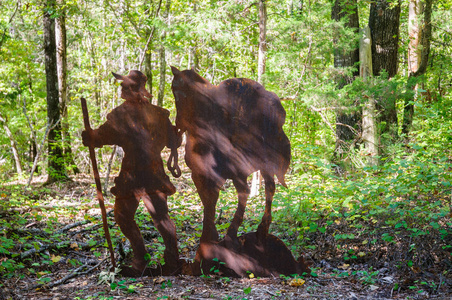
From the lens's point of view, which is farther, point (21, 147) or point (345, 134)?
point (21, 147)

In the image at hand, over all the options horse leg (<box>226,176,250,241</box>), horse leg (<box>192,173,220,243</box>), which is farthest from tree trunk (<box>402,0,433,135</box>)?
horse leg (<box>192,173,220,243</box>)

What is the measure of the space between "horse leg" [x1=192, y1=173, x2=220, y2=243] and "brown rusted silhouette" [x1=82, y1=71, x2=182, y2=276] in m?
0.33

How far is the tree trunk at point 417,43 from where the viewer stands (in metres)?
9.40

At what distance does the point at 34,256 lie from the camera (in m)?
4.62

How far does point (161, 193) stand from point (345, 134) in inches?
230

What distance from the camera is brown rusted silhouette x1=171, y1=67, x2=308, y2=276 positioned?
416cm

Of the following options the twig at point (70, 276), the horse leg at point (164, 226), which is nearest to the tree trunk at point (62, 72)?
the twig at point (70, 276)

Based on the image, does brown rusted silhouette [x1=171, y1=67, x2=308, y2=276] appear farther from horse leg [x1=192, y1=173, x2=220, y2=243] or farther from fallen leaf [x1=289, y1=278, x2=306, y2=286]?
fallen leaf [x1=289, y1=278, x2=306, y2=286]

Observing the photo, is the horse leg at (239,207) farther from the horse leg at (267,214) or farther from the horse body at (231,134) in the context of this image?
the horse leg at (267,214)

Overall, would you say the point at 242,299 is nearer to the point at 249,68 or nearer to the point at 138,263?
the point at 138,263

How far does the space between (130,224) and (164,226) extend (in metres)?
0.40

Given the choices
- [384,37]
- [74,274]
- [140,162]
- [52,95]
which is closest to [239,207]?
[140,162]

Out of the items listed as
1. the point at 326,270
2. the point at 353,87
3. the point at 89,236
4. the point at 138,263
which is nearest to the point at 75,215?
the point at 89,236

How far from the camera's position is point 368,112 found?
Result: 7.68 metres
